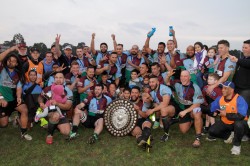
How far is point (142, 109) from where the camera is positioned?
6.61m

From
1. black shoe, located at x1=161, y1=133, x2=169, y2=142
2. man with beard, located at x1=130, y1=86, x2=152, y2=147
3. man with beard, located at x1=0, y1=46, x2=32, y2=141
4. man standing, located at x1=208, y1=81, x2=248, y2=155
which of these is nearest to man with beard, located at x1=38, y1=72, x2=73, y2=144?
man with beard, located at x1=0, y1=46, x2=32, y2=141

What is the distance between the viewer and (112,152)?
5473 millimetres

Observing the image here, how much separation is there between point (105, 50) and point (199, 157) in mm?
5374

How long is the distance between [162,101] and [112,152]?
1.88 metres

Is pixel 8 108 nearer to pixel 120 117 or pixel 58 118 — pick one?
pixel 58 118

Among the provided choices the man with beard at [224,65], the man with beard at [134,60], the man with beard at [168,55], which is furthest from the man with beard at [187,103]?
the man with beard at [134,60]

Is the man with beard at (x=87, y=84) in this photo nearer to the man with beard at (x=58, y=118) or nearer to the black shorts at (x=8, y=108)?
the man with beard at (x=58, y=118)

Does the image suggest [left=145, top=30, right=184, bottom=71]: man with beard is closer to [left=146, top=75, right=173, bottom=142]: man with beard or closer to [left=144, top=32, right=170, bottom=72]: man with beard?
[left=144, top=32, right=170, bottom=72]: man with beard

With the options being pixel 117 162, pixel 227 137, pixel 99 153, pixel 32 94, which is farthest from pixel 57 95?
pixel 227 137

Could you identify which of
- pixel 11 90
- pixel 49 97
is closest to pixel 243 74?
pixel 49 97

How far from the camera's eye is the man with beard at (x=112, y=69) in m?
8.38

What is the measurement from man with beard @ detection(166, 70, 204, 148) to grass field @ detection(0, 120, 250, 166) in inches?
16.0

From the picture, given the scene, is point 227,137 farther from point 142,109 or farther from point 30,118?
point 30,118

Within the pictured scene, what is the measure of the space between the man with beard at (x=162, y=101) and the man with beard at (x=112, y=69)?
229 centimetres
